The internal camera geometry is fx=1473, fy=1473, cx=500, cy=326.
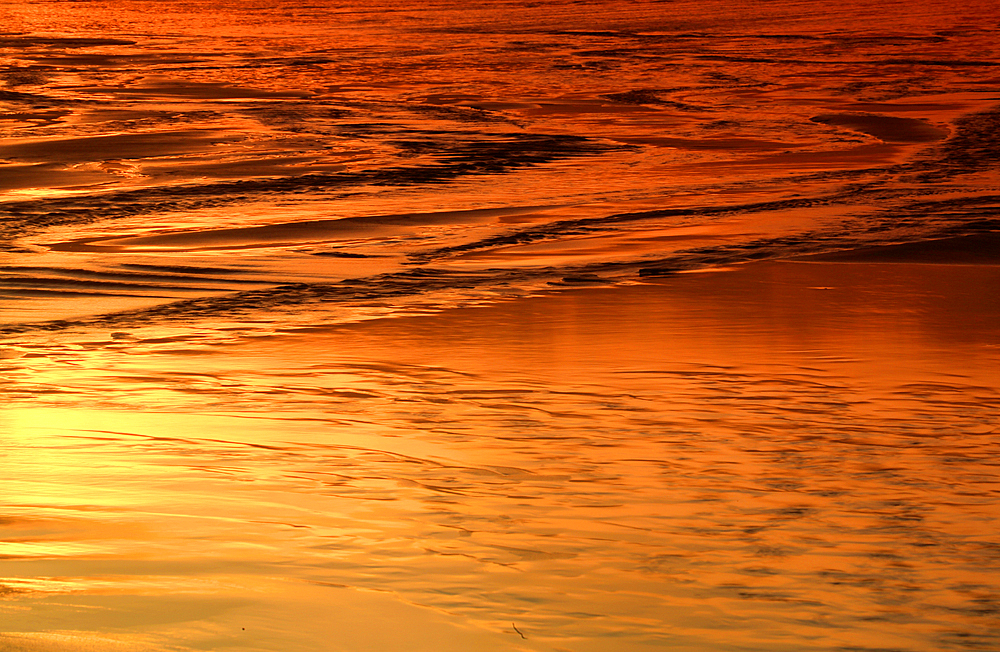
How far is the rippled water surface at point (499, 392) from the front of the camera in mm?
2727

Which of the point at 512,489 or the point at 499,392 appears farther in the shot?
the point at 499,392

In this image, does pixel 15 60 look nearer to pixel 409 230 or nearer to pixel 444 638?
pixel 409 230

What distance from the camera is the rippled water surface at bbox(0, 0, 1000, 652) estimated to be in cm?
273

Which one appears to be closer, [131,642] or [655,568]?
[131,642]

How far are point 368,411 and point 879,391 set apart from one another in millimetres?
1483

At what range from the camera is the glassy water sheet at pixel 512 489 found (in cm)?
264

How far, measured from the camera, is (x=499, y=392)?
4.30 meters

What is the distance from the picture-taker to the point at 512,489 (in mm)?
3379

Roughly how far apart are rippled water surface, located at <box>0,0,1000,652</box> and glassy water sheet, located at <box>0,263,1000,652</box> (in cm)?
1

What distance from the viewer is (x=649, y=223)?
7980mm

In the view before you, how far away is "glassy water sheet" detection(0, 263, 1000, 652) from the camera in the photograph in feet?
8.67

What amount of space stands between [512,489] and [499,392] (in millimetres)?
936

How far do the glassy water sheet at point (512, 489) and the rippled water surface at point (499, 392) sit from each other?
0.04ft

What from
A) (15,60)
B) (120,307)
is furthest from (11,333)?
(15,60)
